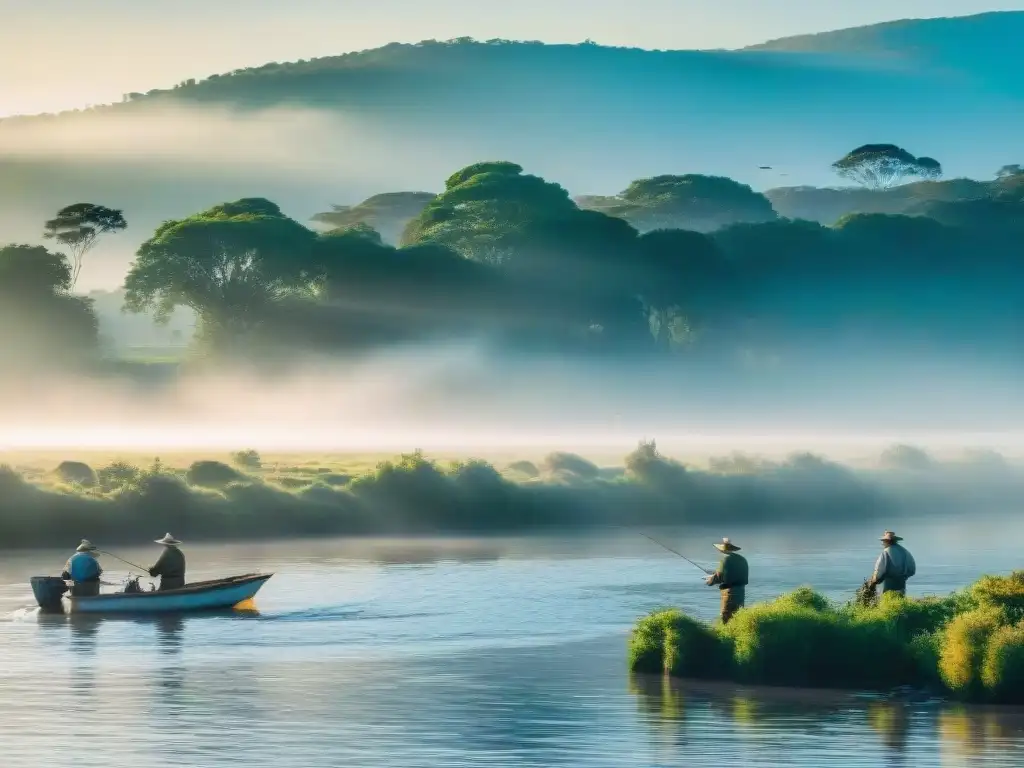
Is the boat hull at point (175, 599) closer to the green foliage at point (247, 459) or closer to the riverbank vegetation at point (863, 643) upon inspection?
the riverbank vegetation at point (863, 643)

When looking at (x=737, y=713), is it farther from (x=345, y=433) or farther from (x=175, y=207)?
(x=175, y=207)

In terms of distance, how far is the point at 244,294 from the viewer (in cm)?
10044

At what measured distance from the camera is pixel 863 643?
29.4 metres

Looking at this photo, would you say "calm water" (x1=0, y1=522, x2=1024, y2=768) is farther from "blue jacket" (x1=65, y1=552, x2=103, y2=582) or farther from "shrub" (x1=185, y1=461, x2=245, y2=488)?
"shrub" (x1=185, y1=461, x2=245, y2=488)

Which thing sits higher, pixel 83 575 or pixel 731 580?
pixel 83 575

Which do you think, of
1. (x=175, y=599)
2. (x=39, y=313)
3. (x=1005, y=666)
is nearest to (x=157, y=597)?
(x=175, y=599)

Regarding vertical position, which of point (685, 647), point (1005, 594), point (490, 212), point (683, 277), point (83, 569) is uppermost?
point (490, 212)

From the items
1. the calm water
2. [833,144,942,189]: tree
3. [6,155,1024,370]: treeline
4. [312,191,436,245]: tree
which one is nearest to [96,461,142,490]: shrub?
[6,155,1024,370]: treeline

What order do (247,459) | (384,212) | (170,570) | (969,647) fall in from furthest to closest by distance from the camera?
(384,212), (247,459), (170,570), (969,647)

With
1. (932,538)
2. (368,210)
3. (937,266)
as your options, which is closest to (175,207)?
(368,210)

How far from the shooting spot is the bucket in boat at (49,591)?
43.5 m


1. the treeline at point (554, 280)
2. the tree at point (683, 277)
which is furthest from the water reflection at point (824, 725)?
the tree at point (683, 277)

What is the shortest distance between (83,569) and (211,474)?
4068 cm

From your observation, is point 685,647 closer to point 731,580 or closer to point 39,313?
point 731,580
